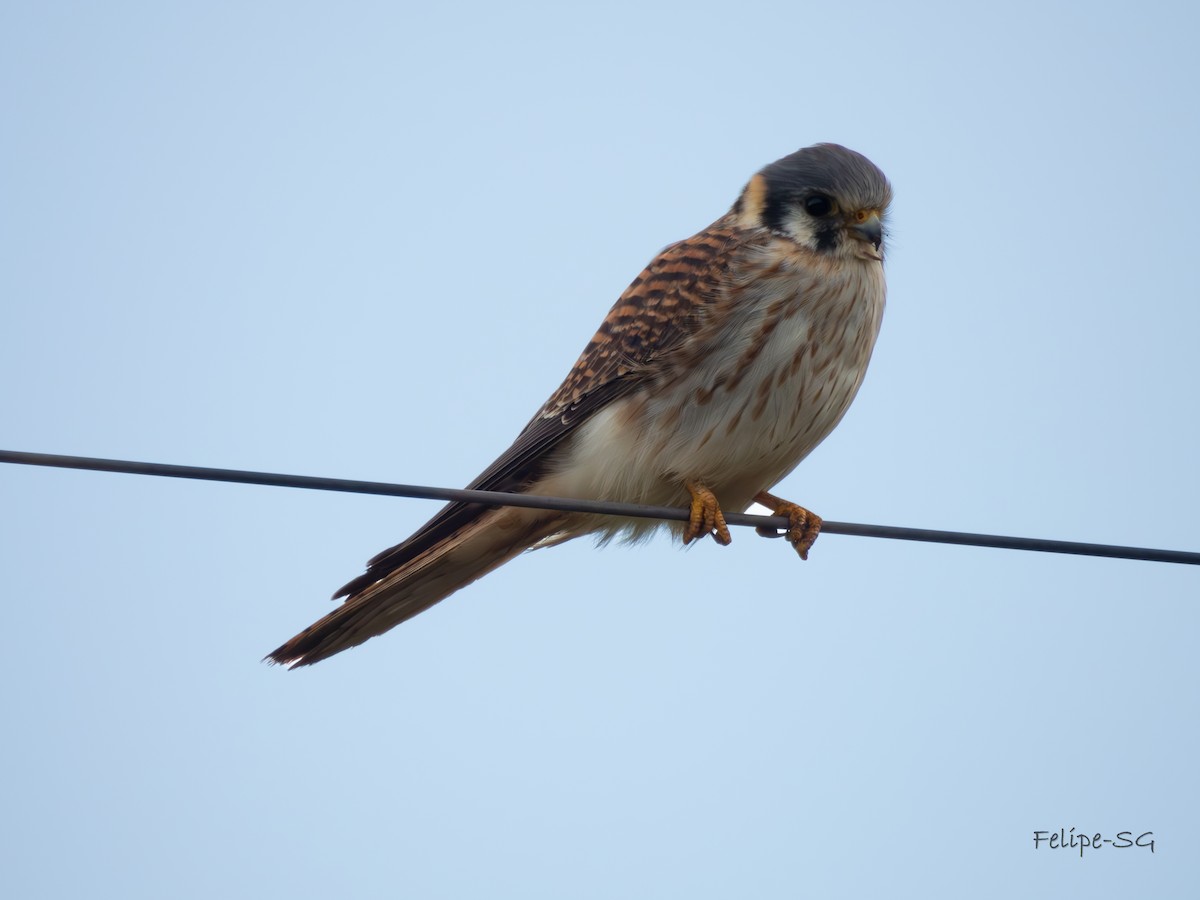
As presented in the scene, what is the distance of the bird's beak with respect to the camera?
4.68m

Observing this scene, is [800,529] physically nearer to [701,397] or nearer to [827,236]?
[701,397]

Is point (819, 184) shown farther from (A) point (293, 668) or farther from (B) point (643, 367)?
(A) point (293, 668)

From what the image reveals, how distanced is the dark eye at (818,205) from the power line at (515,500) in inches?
60.4

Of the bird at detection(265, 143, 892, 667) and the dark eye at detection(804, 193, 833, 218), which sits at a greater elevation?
the dark eye at detection(804, 193, 833, 218)

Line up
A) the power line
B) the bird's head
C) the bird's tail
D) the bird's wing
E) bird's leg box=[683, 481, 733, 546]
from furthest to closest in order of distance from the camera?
the bird's head < the bird's wing < bird's leg box=[683, 481, 733, 546] < the bird's tail < the power line

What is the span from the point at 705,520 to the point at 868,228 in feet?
3.58

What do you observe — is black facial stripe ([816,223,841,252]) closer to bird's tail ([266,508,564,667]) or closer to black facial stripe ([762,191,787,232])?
black facial stripe ([762,191,787,232])

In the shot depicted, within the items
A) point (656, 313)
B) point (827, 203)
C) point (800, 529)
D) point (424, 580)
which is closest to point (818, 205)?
point (827, 203)

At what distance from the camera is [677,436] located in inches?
175

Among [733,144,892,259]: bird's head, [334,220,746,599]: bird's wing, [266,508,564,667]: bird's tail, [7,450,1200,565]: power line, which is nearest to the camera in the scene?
[7,450,1200,565]: power line

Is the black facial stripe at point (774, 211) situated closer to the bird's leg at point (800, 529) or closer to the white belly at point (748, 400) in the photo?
the white belly at point (748, 400)

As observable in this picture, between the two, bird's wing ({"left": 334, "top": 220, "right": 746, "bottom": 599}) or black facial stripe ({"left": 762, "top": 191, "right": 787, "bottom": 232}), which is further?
black facial stripe ({"left": 762, "top": 191, "right": 787, "bottom": 232})

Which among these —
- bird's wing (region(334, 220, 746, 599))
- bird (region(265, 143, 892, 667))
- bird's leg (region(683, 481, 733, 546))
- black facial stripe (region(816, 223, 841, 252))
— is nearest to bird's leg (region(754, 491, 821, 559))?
bird (region(265, 143, 892, 667))

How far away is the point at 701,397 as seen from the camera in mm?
4441
